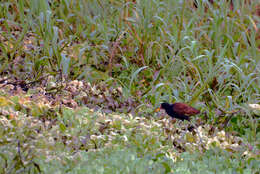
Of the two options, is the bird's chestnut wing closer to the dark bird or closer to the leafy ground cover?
the dark bird

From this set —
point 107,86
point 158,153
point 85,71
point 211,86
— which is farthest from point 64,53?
point 158,153

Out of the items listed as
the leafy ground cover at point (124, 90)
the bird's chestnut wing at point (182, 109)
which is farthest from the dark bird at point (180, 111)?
the leafy ground cover at point (124, 90)

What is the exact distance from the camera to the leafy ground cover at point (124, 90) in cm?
344

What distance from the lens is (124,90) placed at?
232 inches

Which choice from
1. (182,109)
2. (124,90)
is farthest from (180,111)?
(124,90)

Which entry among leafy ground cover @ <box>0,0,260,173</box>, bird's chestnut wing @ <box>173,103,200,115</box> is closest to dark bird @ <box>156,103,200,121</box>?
bird's chestnut wing @ <box>173,103,200,115</box>

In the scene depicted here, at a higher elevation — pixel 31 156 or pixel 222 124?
pixel 31 156

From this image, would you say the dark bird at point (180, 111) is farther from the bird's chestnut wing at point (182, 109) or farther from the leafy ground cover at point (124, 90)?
the leafy ground cover at point (124, 90)

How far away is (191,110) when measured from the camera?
439 cm

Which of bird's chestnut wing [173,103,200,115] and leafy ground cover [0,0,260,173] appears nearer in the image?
leafy ground cover [0,0,260,173]

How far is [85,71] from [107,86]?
1.32 feet

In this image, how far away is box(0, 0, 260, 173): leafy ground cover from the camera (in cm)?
344

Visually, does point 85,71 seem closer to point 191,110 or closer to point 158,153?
point 191,110

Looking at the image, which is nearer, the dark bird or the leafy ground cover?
the leafy ground cover
